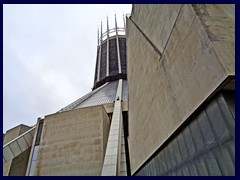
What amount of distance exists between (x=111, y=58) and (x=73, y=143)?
865 inches

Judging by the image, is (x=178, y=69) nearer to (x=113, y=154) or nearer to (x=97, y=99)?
(x=113, y=154)

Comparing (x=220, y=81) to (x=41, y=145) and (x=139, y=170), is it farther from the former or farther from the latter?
(x=41, y=145)

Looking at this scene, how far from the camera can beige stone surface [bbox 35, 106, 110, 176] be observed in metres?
10.0

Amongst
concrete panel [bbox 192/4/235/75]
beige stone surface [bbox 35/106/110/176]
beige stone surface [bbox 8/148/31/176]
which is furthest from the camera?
beige stone surface [bbox 8/148/31/176]

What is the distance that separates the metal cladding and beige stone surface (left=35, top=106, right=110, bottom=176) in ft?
55.1

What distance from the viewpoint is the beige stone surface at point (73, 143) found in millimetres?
10031

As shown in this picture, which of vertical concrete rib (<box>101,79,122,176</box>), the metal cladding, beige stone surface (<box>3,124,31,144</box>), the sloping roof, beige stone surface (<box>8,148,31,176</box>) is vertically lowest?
vertical concrete rib (<box>101,79,122,176</box>)

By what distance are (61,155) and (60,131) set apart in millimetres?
1602

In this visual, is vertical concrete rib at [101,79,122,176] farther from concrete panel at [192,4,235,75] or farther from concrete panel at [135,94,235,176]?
concrete panel at [192,4,235,75]

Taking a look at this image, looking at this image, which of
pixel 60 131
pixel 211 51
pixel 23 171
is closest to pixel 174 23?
pixel 211 51

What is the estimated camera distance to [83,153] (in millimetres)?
10336

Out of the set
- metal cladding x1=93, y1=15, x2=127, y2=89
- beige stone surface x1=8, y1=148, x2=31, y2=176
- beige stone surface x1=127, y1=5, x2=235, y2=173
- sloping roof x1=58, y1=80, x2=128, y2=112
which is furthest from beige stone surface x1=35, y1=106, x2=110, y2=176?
metal cladding x1=93, y1=15, x2=127, y2=89

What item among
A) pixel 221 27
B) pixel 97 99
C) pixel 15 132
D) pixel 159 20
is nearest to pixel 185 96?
pixel 221 27

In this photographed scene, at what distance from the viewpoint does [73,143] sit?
431 inches
